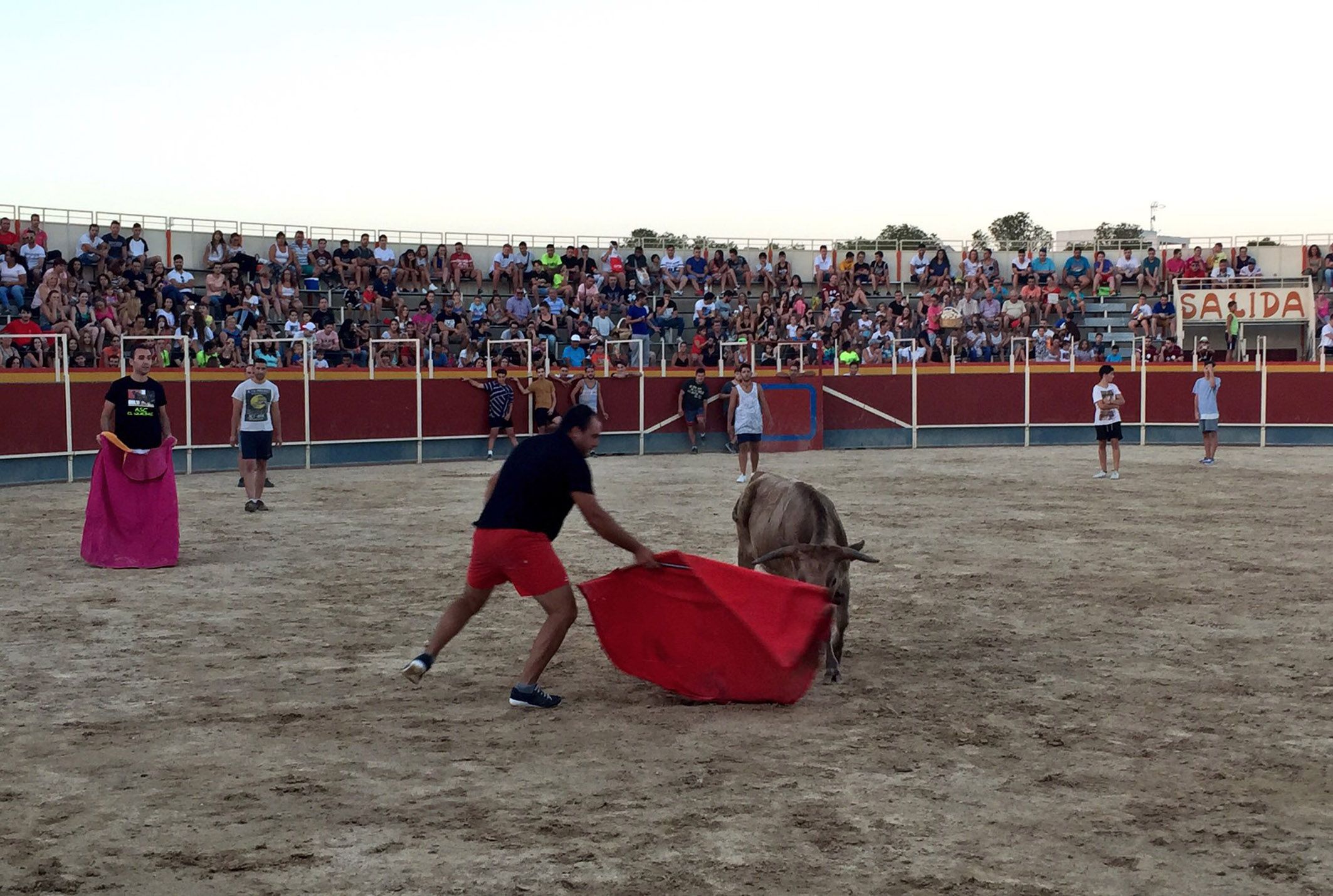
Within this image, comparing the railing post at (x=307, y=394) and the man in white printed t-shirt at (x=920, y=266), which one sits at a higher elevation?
the man in white printed t-shirt at (x=920, y=266)

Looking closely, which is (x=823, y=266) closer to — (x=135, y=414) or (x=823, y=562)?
(x=135, y=414)

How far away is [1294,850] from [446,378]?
58.3 feet

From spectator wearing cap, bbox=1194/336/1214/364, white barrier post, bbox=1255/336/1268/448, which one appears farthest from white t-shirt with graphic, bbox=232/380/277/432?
white barrier post, bbox=1255/336/1268/448

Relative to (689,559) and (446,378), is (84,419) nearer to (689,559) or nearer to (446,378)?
(446,378)

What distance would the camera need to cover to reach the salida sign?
27219mm

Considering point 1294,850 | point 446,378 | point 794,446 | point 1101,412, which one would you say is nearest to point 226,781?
point 1294,850

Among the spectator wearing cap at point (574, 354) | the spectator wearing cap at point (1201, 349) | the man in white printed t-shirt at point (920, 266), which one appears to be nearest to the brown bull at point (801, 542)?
the spectator wearing cap at point (574, 354)

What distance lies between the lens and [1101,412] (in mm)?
16531

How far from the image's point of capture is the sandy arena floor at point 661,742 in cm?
404

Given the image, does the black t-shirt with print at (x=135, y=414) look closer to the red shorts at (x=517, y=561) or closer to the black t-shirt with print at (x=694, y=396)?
the red shorts at (x=517, y=561)

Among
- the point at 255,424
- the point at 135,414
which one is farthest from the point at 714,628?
the point at 255,424

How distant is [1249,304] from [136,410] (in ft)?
76.1

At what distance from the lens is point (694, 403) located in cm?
2227

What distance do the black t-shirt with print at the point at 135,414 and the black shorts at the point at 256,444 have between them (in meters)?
3.00
